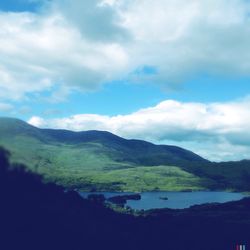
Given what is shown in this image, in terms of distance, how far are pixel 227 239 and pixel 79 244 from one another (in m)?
61.0

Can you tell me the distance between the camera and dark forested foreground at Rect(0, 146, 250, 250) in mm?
120250

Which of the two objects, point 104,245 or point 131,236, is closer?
point 104,245

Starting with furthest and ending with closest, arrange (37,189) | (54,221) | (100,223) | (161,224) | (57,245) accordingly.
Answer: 1. (161,224)
2. (100,223)
3. (37,189)
4. (54,221)
5. (57,245)

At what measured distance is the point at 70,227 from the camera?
444 feet

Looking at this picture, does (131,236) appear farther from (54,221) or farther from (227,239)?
(227,239)

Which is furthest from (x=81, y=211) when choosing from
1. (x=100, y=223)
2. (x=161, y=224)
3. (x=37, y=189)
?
(x=161, y=224)

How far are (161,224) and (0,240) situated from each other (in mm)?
76113

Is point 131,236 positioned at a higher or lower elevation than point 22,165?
Result: lower

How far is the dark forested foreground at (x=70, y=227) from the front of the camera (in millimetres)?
120250

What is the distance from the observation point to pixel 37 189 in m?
143

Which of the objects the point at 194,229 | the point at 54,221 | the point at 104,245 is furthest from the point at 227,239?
the point at 54,221

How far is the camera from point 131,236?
146000 mm

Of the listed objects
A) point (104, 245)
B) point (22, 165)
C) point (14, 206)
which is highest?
point (22, 165)

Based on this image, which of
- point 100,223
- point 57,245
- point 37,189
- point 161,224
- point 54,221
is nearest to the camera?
point 57,245
